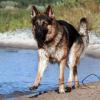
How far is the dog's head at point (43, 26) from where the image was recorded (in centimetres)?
1111

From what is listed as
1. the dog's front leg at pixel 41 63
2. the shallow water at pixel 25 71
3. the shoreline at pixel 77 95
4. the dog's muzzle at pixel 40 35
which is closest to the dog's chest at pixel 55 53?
the dog's front leg at pixel 41 63

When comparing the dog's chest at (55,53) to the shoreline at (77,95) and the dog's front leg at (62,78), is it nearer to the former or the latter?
the dog's front leg at (62,78)

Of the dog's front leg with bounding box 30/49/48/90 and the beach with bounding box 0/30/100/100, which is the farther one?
the dog's front leg with bounding box 30/49/48/90

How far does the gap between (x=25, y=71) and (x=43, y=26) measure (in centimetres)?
560

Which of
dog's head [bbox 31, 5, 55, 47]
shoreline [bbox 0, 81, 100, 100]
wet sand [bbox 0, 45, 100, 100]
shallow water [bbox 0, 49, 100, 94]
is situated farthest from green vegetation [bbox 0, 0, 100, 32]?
dog's head [bbox 31, 5, 55, 47]

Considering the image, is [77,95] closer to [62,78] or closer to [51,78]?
[62,78]

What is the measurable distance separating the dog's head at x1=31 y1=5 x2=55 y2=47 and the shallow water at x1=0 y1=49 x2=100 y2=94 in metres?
2.19

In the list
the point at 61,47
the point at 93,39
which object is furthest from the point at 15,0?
the point at 61,47

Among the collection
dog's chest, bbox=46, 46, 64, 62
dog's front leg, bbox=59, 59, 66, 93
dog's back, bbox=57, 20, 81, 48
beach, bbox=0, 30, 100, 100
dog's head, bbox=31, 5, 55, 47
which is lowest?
beach, bbox=0, 30, 100, 100

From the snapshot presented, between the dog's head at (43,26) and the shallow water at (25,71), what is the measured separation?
2.19 meters

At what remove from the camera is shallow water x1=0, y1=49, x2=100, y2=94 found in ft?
45.6

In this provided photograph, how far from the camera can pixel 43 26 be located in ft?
36.6

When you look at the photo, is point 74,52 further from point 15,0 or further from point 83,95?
point 15,0

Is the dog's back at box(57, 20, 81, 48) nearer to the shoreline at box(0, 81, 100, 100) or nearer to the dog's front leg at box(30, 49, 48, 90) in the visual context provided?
the dog's front leg at box(30, 49, 48, 90)
